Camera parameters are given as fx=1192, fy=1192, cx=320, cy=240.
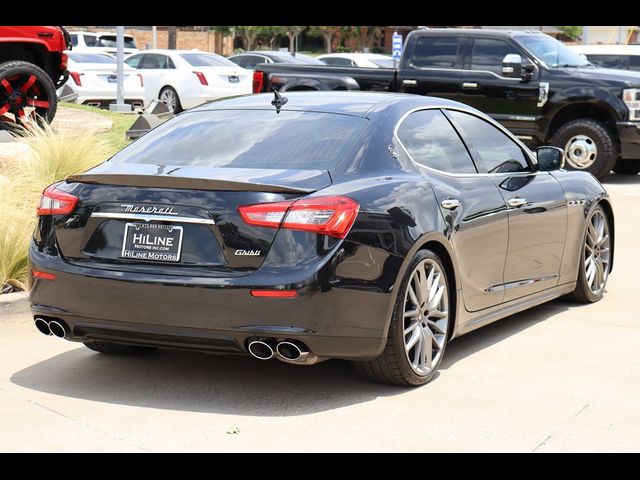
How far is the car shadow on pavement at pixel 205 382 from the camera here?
5.80 meters

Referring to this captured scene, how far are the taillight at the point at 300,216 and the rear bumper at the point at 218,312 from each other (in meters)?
0.18

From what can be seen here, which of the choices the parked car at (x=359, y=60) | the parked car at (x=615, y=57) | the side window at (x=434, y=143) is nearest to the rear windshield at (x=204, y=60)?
the parked car at (x=359, y=60)

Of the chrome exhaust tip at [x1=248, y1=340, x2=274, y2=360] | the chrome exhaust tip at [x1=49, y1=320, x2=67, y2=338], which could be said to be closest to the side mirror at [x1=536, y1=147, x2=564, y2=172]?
the chrome exhaust tip at [x1=248, y1=340, x2=274, y2=360]

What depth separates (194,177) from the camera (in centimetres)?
570

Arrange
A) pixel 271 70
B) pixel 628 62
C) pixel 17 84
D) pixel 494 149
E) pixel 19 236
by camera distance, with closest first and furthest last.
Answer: pixel 494 149 < pixel 19 236 < pixel 17 84 < pixel 271 70 < pixel 628 62

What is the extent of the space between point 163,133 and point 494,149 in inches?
82.9

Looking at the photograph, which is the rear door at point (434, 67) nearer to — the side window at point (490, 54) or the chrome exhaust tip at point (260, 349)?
the side window at point (490, 54)

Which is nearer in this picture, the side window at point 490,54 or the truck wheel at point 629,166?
the side window at point 490,54

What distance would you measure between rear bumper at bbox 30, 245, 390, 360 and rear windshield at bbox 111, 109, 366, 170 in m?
0.74

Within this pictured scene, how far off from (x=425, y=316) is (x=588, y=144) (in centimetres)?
1114

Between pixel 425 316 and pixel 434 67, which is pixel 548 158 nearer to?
pixel 425 316

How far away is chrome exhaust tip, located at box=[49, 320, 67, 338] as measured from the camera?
235 inches
